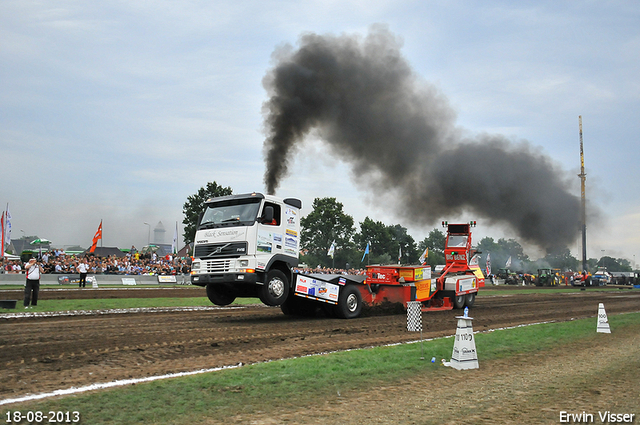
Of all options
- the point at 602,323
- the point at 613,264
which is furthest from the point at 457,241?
the point at 613,264

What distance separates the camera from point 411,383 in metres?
7.39

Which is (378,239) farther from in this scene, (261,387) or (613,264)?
(613,264)

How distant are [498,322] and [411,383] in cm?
1000

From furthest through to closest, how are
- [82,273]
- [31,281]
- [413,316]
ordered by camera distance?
[82,273] < [31,281] < [413,316]

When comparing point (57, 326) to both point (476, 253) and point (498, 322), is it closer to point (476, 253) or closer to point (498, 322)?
point (498, 322)

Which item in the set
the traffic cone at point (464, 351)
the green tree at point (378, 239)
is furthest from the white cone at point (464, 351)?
the green tree at point (378, 239)

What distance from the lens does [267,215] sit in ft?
46.0

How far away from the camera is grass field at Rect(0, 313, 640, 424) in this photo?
5543 millimetres

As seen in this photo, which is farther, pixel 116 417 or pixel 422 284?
pixel 422 284

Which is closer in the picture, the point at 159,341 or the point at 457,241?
the point at 159,341

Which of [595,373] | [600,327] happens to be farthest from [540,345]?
[600,327]

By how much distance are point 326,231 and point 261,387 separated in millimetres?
73890

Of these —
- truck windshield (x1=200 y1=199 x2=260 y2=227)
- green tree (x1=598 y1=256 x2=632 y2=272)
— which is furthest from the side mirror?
green tree (x1=598 y1=256 x2=632 y2=272)

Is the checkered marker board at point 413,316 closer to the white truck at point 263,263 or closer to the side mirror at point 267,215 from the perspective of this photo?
the white truck at point 263,263
